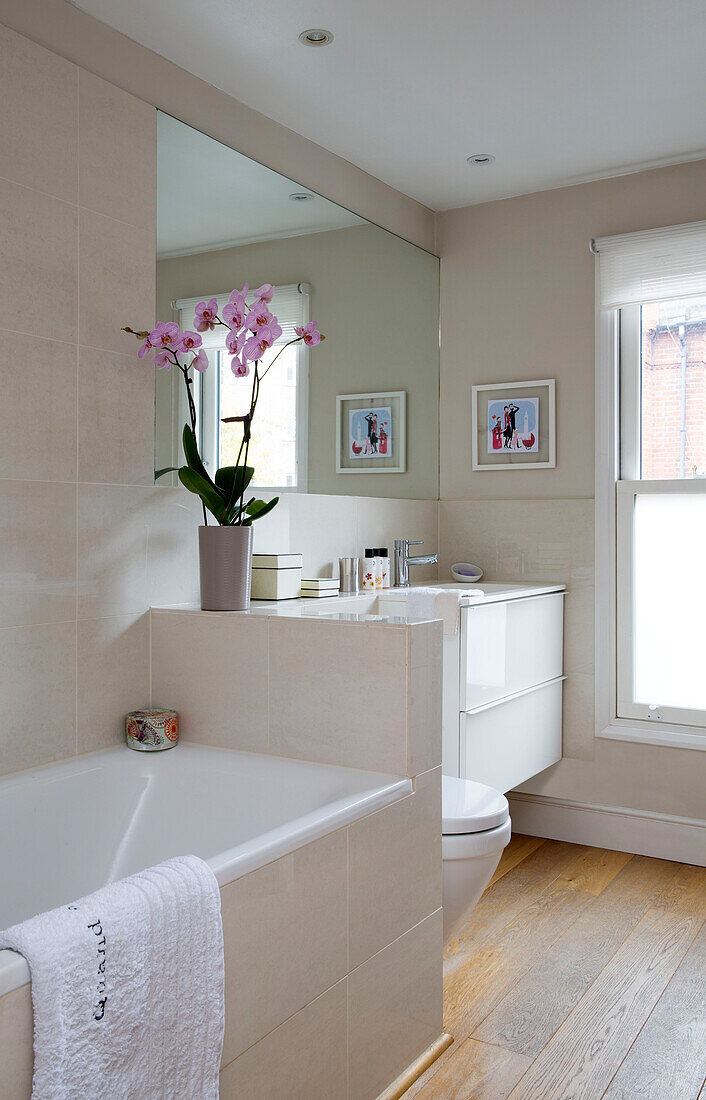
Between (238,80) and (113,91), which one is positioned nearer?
(113,91)

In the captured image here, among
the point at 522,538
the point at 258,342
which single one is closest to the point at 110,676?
the point at 258,342

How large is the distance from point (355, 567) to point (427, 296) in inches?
48.4

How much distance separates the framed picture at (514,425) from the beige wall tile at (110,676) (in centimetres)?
175

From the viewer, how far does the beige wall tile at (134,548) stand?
214cm

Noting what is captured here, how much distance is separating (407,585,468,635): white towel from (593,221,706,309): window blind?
129 cm

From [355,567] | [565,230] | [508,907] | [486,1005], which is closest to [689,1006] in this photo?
[486,1005]

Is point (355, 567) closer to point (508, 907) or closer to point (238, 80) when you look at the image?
point (508, 907)

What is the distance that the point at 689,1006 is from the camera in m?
2.21

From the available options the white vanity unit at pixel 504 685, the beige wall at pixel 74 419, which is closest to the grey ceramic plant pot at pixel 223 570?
the beige wall at pixel 74 419

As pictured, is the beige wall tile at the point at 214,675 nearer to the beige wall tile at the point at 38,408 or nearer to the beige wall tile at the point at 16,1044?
the beige wall tile at the point at 38,408

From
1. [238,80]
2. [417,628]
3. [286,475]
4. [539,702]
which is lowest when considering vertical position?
[539,702]

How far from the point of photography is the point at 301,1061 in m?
1.55

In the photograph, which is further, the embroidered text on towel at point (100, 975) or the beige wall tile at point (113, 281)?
the beige wall tile at point (113, 281)

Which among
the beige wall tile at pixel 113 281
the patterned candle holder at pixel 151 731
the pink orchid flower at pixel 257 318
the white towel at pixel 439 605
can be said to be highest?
the beige wall tile at pixel 113 281
